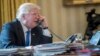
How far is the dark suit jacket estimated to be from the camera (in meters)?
2.49

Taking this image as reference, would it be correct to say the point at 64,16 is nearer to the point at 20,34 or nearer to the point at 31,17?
the point at 31,17

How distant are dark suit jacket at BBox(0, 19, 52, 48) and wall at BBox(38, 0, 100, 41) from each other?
5.71 feet

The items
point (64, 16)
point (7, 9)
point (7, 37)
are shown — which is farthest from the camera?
point (64, 16)

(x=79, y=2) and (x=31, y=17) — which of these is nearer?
(x=31, y=17)

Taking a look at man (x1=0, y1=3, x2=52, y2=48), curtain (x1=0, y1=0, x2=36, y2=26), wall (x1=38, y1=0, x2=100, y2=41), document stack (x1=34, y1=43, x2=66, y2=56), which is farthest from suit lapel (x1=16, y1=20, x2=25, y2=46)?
wall (x1=38, y1=0, x2=100, y2=41)

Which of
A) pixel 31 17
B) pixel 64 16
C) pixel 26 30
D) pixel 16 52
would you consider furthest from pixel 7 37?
pixel 64 16

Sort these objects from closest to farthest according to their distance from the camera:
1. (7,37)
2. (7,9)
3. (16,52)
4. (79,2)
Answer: (16,52)
(7,37)
(7,9)
(79,2)

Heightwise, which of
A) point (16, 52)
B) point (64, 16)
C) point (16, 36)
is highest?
point (16, 52)

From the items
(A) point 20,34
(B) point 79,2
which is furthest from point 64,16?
(A) point 20,34

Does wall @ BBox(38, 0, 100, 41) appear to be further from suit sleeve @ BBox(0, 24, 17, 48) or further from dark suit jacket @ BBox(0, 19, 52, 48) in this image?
suit sleeve @ BBox(0, 24, 17, 48)

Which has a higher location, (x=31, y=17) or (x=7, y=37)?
(x=31, y=17)

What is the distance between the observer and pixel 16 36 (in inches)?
102

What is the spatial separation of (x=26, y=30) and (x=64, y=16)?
1959 millimetres

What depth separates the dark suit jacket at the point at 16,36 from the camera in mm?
2492
